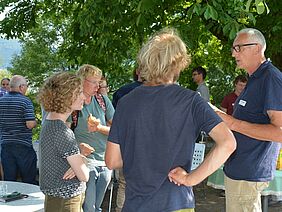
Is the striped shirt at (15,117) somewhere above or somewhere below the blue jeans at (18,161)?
above

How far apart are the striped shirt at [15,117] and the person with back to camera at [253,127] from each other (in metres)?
2.78

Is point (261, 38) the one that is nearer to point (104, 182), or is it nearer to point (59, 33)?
point (104, 182)

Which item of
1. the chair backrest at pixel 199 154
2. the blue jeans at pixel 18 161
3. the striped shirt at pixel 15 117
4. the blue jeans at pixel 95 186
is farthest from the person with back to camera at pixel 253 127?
the blue jeans at pixel 18 161

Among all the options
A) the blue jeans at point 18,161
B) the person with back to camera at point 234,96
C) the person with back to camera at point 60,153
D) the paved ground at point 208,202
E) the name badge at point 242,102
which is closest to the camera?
the person with back to camera at point 60,153

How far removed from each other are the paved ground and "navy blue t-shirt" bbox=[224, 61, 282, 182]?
2.93 meters

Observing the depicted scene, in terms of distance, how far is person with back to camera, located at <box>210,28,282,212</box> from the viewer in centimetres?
277

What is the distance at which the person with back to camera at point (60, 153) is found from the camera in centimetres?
266

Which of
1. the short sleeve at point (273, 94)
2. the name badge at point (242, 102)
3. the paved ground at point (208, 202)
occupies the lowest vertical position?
the paved ground at point (208, 202)

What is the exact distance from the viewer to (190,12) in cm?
436

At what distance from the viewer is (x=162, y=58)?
6.82ft

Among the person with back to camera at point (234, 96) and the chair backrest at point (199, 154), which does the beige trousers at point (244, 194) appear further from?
the person with back to camera at point (234, 96)

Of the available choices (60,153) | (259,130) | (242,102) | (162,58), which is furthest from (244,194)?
(162,58)

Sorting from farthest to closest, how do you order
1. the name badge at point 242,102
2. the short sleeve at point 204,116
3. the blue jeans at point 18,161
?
the blue jeans at point 18,161 → the name badge at point 242,102 → the short sleeve at point 204,116

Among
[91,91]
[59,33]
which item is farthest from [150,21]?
[59,33]
